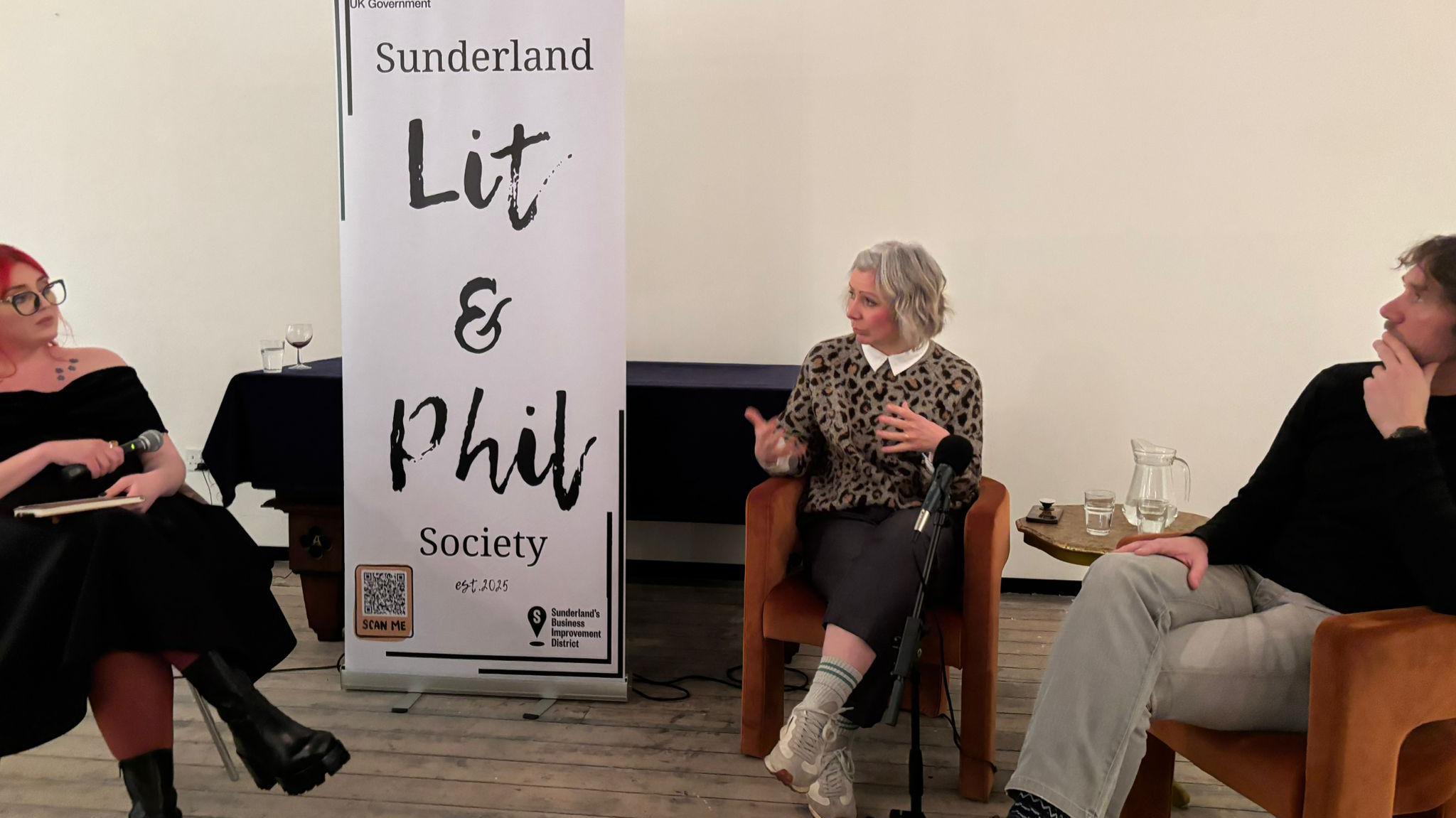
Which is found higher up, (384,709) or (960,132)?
(960,132)

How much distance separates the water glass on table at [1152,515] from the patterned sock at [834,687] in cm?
81

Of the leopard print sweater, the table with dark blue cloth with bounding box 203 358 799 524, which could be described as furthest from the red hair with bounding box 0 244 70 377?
the leopard print sweater

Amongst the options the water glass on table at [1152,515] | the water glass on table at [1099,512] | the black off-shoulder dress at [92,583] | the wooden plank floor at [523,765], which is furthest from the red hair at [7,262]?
the water glass on table at [1152,515]

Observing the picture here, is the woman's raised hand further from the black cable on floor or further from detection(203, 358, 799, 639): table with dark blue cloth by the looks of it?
the black cable on floor

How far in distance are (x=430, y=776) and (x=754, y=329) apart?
1920 millimetres

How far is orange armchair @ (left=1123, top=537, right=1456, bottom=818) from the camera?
1441mm

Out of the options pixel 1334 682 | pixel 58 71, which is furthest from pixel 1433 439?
pixel 58 71

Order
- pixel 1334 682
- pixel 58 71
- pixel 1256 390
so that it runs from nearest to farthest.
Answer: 1. pixel 1334 682
2. pixel 1256 390
3. pixel 58 71

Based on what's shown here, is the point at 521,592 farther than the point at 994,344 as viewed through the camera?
No

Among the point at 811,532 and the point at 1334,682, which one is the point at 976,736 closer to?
the point at 811,532

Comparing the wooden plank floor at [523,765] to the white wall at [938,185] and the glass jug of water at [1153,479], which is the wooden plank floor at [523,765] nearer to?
the glass jug of water at [1153,479]

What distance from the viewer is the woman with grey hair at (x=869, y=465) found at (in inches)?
80.1

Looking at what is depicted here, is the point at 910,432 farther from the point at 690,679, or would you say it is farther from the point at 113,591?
the point at 113,591

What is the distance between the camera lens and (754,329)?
3.54 m
